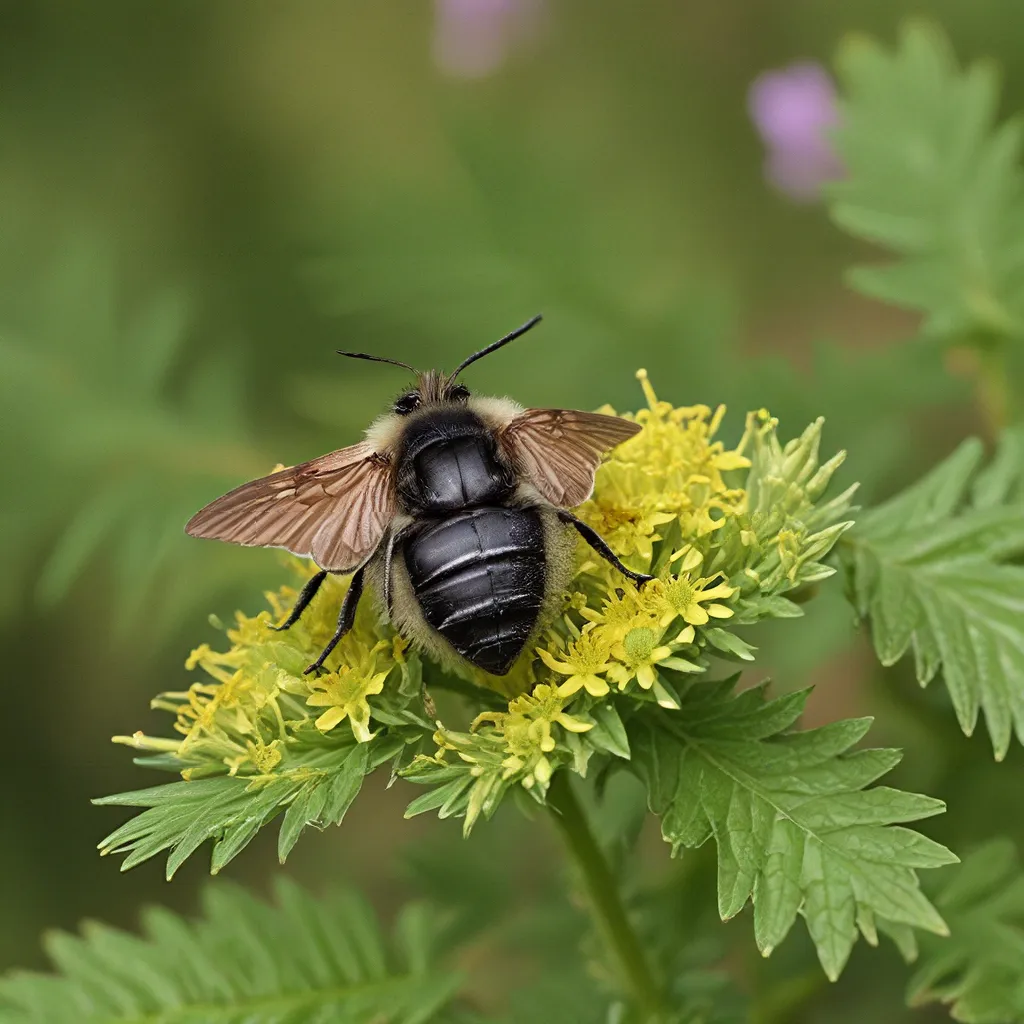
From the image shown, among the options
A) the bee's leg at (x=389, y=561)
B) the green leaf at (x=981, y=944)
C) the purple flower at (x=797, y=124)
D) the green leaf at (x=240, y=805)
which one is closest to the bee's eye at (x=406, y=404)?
the bee's leg at (x=389, y=561)

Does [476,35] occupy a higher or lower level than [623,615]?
higher

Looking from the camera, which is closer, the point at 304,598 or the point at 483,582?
the point at 483,582

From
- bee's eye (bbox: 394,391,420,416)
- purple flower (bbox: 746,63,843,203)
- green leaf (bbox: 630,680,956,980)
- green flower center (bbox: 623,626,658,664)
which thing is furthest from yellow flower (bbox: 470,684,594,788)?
purple flower (bbox: 746,63,843,203)

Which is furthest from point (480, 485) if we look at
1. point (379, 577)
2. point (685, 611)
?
point (685, 611)

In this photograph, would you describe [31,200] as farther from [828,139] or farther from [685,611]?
[685,611]

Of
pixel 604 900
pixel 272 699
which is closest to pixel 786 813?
pixel 604 900

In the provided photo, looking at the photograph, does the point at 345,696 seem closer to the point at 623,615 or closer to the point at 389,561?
the point at 389,561
